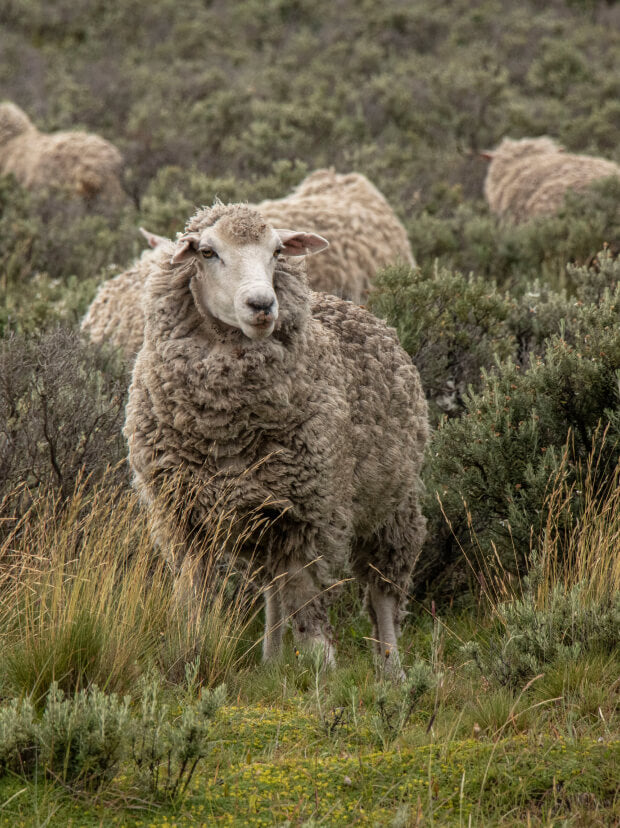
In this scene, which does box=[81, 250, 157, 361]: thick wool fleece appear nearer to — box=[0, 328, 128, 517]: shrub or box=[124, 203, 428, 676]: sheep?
box=[0, 328, 128, 517]: shrub

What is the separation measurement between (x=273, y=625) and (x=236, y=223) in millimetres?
2046

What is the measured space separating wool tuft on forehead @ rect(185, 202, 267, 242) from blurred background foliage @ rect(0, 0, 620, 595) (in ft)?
5.04

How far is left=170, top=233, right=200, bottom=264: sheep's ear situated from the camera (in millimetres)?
4750

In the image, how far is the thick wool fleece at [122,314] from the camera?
750 cm

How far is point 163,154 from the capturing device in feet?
53.7

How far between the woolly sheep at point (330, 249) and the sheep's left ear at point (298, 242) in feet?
8.44

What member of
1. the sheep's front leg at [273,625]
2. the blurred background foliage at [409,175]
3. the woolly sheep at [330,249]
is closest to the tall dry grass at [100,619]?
the sheep's front leg at [273,625]

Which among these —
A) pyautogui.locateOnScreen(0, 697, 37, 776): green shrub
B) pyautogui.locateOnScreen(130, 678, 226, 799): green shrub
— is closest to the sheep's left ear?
pyautogui.locateOnScreen(130, 678, 226, 799): green shrub

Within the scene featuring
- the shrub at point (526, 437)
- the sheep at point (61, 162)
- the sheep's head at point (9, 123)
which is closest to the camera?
the shrub at point (526, 437)

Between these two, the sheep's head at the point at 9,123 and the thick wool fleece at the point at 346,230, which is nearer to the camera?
the thick wool fleece at the point at 346,230

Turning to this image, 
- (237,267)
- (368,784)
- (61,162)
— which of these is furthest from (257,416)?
(61,162)

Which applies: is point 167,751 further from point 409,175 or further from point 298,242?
point 409,175

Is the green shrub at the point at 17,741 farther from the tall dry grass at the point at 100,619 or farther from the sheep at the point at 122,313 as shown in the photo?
the sheep at the point at 122,313

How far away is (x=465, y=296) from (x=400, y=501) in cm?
288
